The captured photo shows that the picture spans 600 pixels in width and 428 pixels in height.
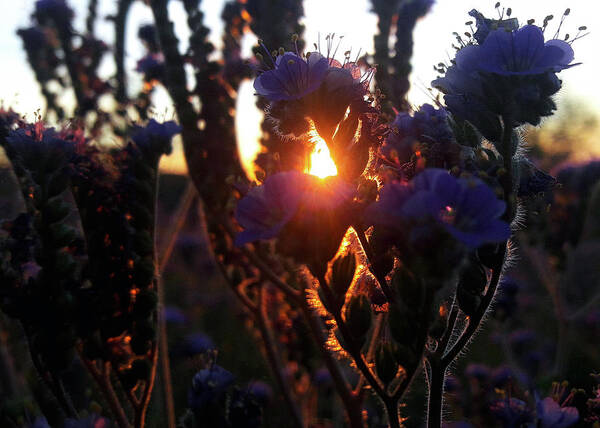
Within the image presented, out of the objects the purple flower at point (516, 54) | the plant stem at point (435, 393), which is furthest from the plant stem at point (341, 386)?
the purple flower at point (516, 54)

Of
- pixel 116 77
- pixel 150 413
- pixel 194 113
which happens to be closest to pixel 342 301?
pixel 150 413

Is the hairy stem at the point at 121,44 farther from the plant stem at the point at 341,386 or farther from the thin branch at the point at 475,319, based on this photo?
the thin branch at the point at 475,319

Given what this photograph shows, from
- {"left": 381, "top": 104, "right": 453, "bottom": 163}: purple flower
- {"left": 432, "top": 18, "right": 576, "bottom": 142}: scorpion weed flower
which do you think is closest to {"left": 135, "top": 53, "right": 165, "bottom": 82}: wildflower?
{"left": 381, "top": 104, "right": 453, "bottom": 163}: purple flower

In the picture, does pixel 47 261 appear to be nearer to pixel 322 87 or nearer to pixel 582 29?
pixel 322 87

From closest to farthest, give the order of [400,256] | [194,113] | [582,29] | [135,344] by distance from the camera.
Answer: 1. [400,256]
2. [582,29]
3. [135,344]
4. [194,113]

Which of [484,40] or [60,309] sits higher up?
[484,40]

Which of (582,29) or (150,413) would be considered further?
(150,413)
